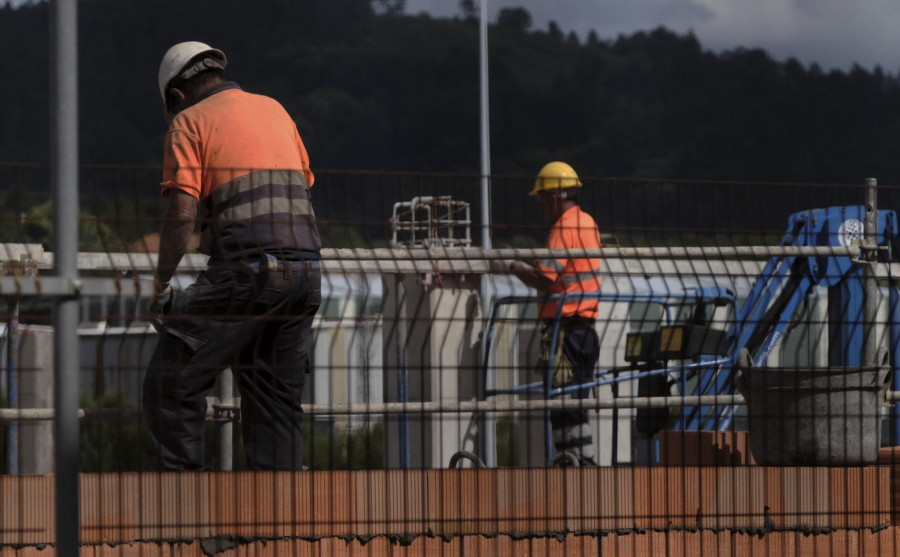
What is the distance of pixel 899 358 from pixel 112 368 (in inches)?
206

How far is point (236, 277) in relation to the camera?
16.3 ft

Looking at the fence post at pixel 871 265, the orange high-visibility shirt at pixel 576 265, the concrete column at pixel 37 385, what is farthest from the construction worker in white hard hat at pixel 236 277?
the fence post at pixel 871 265

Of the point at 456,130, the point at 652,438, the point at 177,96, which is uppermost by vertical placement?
the point at 456,130

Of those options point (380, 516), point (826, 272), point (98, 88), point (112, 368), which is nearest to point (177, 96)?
point (112, 368)

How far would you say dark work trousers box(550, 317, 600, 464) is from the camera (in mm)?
7293

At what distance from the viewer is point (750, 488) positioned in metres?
5.18

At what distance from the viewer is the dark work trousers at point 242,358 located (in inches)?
192

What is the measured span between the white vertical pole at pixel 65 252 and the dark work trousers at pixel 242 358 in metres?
1.31

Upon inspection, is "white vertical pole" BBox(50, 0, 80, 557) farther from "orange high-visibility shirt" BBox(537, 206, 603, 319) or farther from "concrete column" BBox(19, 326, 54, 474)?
"orange high-visibility shirt" BBox(537, 206, 603, 319)

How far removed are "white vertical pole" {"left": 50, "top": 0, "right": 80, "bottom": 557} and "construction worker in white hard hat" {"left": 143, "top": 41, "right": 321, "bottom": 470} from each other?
132cm

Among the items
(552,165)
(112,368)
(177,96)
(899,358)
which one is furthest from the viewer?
(552,165)

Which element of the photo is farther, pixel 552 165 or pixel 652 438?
pixel 552 165

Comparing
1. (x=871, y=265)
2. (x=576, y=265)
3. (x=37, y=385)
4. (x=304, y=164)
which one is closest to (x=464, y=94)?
(x=871, y=265)

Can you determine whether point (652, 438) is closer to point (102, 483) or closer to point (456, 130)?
point (102, 483)
